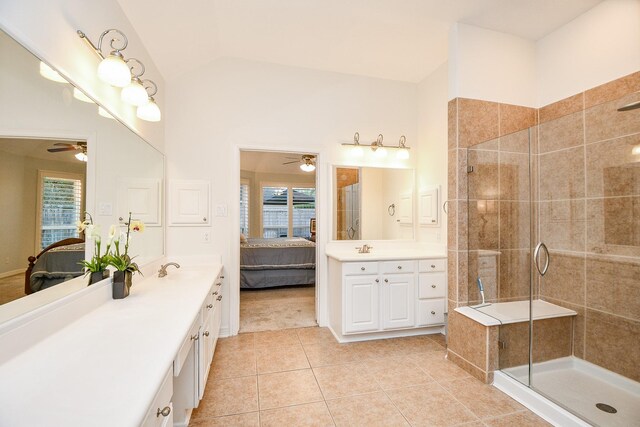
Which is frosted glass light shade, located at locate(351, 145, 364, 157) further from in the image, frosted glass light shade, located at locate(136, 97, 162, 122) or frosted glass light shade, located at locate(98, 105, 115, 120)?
frosted glass light shade, located at locate(98, 105, 115, 120)

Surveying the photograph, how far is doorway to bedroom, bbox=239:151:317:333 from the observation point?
366 cm

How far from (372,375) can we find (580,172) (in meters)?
2.23

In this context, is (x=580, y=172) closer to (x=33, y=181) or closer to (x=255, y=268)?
(x=33, y=181)

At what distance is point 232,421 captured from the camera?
5.64 feet

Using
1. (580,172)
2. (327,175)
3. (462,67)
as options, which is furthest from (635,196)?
(327,175)

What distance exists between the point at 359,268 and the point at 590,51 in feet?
8.39

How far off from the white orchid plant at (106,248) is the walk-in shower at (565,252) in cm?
252

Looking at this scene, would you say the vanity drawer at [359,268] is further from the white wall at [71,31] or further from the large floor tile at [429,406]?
the white wall at [71,31]

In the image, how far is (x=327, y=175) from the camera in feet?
10.6

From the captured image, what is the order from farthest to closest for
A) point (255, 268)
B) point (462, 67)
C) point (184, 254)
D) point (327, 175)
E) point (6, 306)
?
point (255, 268)
point (327, 175)
point (184, 254)
point (462, 67)
point (6, 306)

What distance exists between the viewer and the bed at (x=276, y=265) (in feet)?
15.6

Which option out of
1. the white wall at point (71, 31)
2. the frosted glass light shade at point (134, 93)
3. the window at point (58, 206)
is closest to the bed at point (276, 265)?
the white wall at point (71, 31)

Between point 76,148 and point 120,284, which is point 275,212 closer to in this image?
point 120,284

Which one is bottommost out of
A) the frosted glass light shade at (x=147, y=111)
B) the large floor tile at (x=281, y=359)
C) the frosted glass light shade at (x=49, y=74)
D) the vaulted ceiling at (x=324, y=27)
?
the large floor tile at (x=281, y=359)
